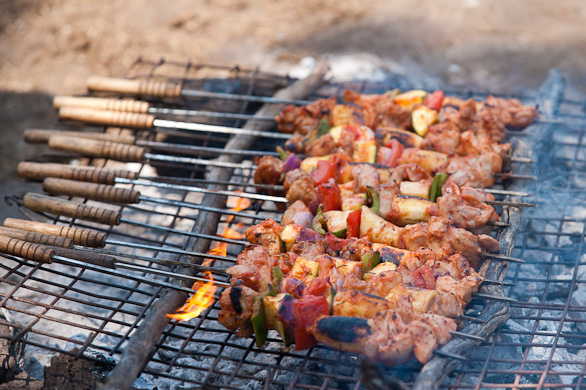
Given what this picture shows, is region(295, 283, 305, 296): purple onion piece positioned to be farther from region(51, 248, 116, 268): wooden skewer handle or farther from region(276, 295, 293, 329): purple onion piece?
region(51, 248, 116, 268): wooden skewer handle

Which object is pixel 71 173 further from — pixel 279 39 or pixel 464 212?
pixel 279 39

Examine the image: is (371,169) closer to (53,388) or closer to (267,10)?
(53,388)

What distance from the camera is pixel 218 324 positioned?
149 inches

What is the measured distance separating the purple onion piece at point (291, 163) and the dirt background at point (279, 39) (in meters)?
3.62

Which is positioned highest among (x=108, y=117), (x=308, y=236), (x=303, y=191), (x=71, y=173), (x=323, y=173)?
(x=108, y=117)

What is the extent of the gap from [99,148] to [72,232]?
1176 mm

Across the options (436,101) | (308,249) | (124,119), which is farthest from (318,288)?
(124,119)

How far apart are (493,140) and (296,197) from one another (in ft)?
5.98

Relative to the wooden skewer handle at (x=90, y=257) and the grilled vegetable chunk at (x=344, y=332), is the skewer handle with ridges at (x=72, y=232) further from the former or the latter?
the grilled vegetable chunk at (x=344, y=332)

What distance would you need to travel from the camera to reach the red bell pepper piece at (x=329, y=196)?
146 inches

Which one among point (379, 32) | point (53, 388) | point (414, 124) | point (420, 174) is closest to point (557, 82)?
point (414, 124)

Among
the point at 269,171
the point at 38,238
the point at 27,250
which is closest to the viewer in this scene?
the point at 27,250

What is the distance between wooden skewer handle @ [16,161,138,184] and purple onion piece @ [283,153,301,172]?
128 cm

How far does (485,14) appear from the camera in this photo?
8258 mm
